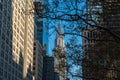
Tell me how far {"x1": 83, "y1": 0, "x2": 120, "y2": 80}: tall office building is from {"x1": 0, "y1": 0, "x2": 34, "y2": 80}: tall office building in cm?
7640

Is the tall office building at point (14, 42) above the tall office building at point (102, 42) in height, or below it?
below

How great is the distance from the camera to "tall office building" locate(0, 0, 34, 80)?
121m

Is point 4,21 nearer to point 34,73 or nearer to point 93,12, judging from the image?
point 34,73

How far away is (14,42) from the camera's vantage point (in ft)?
442

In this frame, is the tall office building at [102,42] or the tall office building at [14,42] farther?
the tall office building at [14,42]

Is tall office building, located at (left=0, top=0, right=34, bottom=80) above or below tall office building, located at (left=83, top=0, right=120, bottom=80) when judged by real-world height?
below

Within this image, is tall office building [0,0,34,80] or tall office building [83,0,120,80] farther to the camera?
tall office building [0,0,34,80]

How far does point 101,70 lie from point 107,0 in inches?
318

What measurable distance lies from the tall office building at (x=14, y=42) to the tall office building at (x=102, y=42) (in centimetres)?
7640

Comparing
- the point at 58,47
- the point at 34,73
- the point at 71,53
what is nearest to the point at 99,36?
the point at 71,53

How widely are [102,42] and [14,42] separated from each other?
356 feet

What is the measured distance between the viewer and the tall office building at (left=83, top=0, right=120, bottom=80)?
73.9 ft

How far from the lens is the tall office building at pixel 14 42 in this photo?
397 feet

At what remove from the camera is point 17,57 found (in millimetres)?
140125
